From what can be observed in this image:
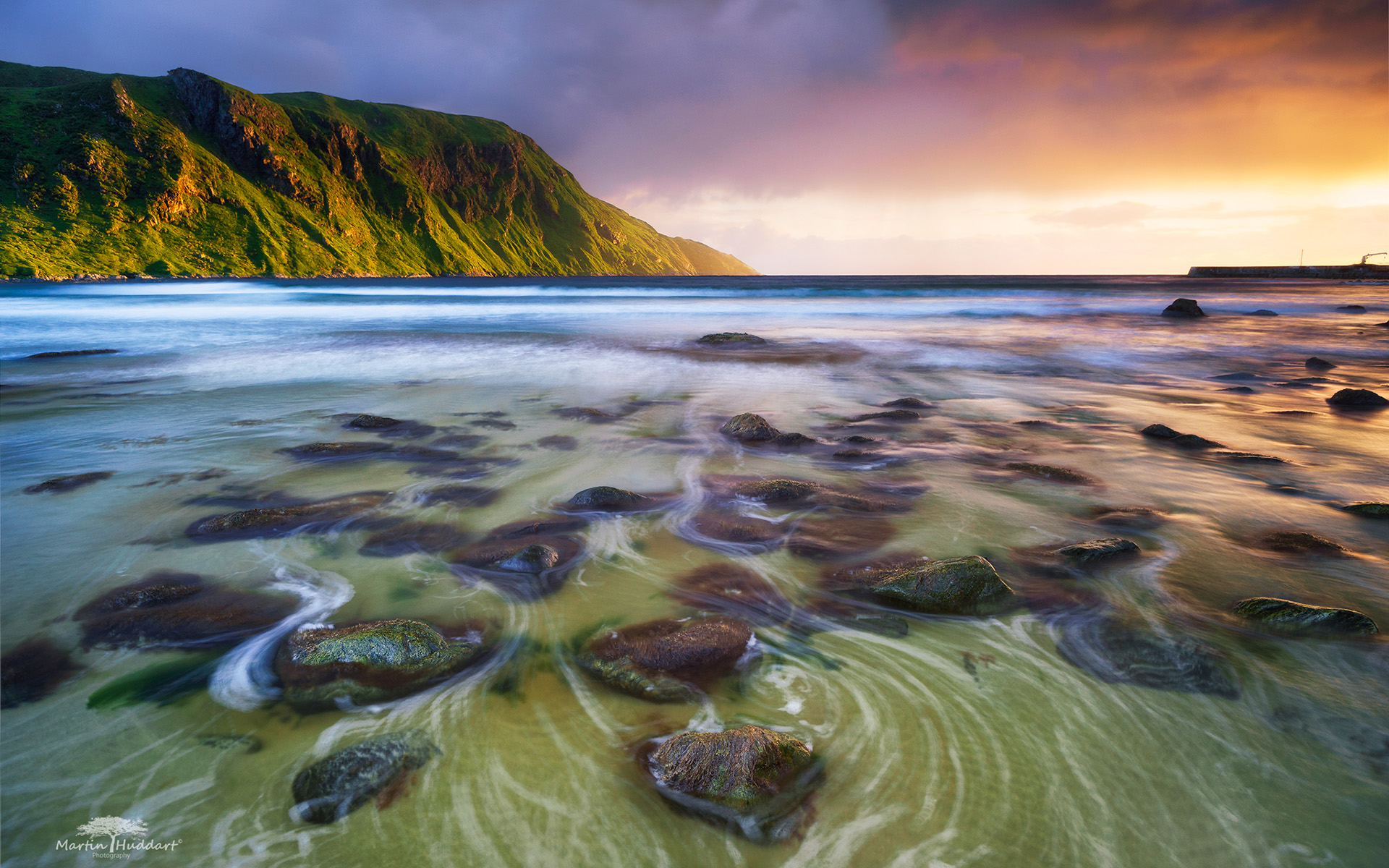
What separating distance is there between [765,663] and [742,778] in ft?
2.87

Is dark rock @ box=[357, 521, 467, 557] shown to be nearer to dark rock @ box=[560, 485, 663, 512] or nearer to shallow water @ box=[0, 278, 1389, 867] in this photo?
shallow water @ box=[0, 278, 1389, 867]

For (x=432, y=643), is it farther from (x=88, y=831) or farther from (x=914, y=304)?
(x=914, y=304)

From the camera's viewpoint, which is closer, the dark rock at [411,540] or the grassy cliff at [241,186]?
the dark rock at [411,540]

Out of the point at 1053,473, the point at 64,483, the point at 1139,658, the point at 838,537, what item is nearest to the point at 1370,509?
the point at 1053,473

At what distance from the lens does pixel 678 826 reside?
210cm

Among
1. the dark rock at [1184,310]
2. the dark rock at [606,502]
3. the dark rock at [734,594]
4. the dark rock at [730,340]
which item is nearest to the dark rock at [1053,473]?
the dark rock at [734,594]

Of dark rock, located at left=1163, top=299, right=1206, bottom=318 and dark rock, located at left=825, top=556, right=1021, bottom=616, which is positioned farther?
dark rock, located at left=1163, top=299, right=1206, bottom=318

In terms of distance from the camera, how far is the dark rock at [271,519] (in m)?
4.52

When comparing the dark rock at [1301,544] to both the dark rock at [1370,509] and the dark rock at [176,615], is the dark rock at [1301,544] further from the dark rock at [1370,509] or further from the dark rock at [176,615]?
the dark rock at [176,615]

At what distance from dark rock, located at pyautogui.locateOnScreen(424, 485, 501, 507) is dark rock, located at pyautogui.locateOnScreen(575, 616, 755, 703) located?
259cm

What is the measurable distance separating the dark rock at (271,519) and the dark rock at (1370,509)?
8.81 m

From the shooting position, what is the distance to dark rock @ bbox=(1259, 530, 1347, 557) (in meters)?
4.24

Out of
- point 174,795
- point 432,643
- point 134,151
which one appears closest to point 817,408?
point 432,643

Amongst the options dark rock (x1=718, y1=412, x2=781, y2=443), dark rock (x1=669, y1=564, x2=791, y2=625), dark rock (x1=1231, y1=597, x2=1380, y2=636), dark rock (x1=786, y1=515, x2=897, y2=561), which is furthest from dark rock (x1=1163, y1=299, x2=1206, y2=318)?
dark rock (x1=669, y1=564, x2=791, y2=625)
